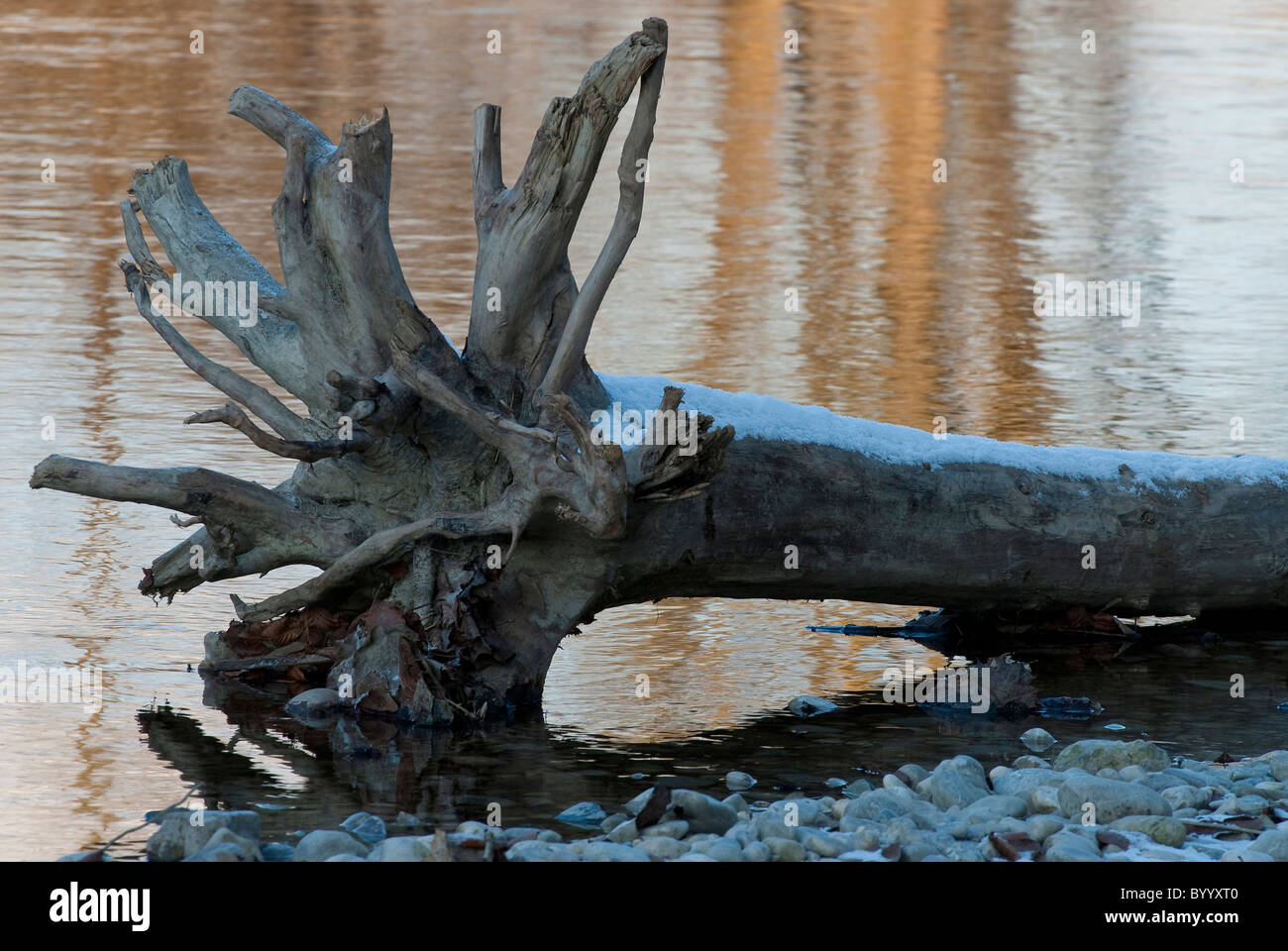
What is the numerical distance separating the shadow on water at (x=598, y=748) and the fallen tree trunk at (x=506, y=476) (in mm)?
330

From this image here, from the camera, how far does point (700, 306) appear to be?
1504 centimetres

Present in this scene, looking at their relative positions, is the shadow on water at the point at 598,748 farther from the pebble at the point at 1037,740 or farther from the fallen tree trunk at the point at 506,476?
the fallen tree trunk at the point at 506,476

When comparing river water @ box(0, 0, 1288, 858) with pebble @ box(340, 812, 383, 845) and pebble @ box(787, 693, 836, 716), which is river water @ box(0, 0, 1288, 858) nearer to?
pebble @ box(787, 693, 836, 716)

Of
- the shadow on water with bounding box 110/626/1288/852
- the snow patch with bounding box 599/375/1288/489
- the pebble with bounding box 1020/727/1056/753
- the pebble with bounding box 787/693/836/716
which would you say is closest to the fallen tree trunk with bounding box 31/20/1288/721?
the snow patch with bounding box 599/375/1288/489

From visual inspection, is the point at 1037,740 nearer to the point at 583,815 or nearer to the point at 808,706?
the point at 808,706

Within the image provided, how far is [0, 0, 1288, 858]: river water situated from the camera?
725 cm

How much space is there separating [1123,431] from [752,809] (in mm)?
5846

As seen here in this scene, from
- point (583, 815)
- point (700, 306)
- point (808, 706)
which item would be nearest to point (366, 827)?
point (583, 815)

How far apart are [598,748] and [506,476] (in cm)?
116

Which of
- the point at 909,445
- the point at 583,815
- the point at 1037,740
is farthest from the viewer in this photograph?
the point at 909,445

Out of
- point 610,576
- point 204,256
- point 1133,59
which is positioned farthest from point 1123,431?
point 1133,59

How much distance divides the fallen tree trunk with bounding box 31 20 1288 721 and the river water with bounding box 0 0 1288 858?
0.42m

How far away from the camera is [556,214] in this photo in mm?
7688
